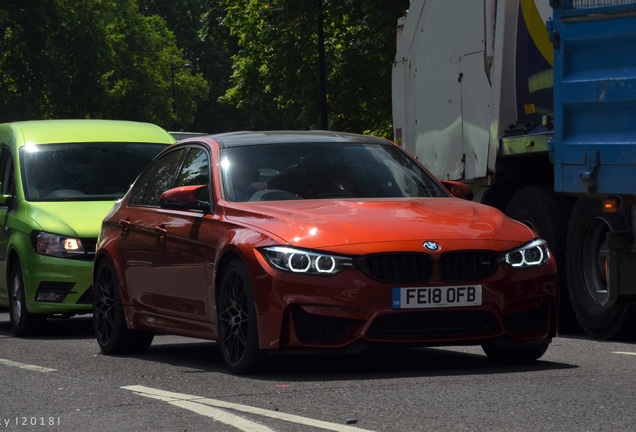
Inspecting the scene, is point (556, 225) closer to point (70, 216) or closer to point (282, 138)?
point (282, 138)

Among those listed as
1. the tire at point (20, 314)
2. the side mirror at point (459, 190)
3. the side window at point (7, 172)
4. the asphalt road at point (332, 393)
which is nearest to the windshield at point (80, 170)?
the side window at point (7, 172)

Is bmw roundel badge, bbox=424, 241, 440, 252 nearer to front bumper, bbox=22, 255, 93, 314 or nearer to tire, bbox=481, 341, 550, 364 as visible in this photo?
tire, bbox=481, 341, 550, 364

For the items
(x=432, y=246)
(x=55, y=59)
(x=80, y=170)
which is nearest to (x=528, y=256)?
(x=432, y=246)

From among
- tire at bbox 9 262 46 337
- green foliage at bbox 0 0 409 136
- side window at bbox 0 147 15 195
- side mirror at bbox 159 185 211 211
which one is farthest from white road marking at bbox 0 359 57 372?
green foliage at bbox 0 0 409 136

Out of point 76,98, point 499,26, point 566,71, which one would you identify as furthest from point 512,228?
point 76,98

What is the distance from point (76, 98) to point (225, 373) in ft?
177

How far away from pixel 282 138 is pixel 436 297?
2.04 meters

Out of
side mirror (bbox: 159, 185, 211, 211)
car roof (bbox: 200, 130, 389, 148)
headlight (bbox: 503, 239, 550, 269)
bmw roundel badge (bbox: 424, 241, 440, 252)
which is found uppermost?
car roof (bbox: 200, 130, 389, 148)

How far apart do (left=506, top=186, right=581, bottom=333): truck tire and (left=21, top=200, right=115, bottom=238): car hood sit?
3652 millimetres

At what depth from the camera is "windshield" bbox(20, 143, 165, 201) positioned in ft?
46.4

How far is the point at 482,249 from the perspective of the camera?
841cm

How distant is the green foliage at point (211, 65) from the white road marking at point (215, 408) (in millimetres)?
27122

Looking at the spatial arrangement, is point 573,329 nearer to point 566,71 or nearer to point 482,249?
point 566,71

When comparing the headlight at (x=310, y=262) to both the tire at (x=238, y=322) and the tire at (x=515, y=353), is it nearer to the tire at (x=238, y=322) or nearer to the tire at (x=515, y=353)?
the tire at (x=238, y=322)
